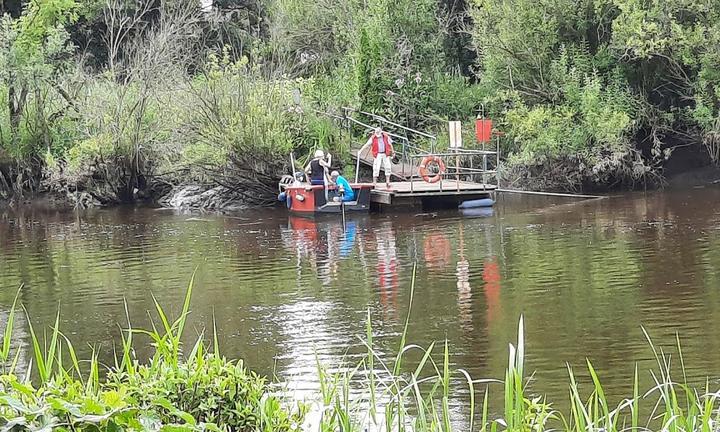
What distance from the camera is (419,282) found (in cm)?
1586

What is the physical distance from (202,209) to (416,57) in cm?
921

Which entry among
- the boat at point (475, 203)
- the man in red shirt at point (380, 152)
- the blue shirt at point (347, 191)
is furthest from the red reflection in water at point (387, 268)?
the man in red shirt at point (380, 152)

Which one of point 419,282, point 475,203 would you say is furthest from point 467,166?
point 419,282

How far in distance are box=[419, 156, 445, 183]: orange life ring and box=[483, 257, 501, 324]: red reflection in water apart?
31.4 feet

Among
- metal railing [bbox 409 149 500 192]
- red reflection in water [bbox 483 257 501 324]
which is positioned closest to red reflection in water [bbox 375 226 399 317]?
red reflection in water [bbox 483 257 501 324]

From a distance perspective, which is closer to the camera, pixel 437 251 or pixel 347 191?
pixel 437 251

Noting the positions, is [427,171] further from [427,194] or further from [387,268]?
[387,268]

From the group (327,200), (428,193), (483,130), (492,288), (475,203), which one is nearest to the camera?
(492,288)

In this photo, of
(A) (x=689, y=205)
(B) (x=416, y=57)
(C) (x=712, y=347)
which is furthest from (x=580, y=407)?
(B) (x=416, y=57)

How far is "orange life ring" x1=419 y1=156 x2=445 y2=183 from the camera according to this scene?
27248 millimetres

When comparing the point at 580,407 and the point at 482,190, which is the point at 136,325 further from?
the point at 482,190

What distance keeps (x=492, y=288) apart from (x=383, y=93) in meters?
19.5

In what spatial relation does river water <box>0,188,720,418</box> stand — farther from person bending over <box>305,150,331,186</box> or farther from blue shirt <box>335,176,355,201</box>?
Result: person bending over <box>305,150,331,186</box>

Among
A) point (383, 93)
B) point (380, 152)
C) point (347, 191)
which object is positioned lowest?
point (347, 191)
